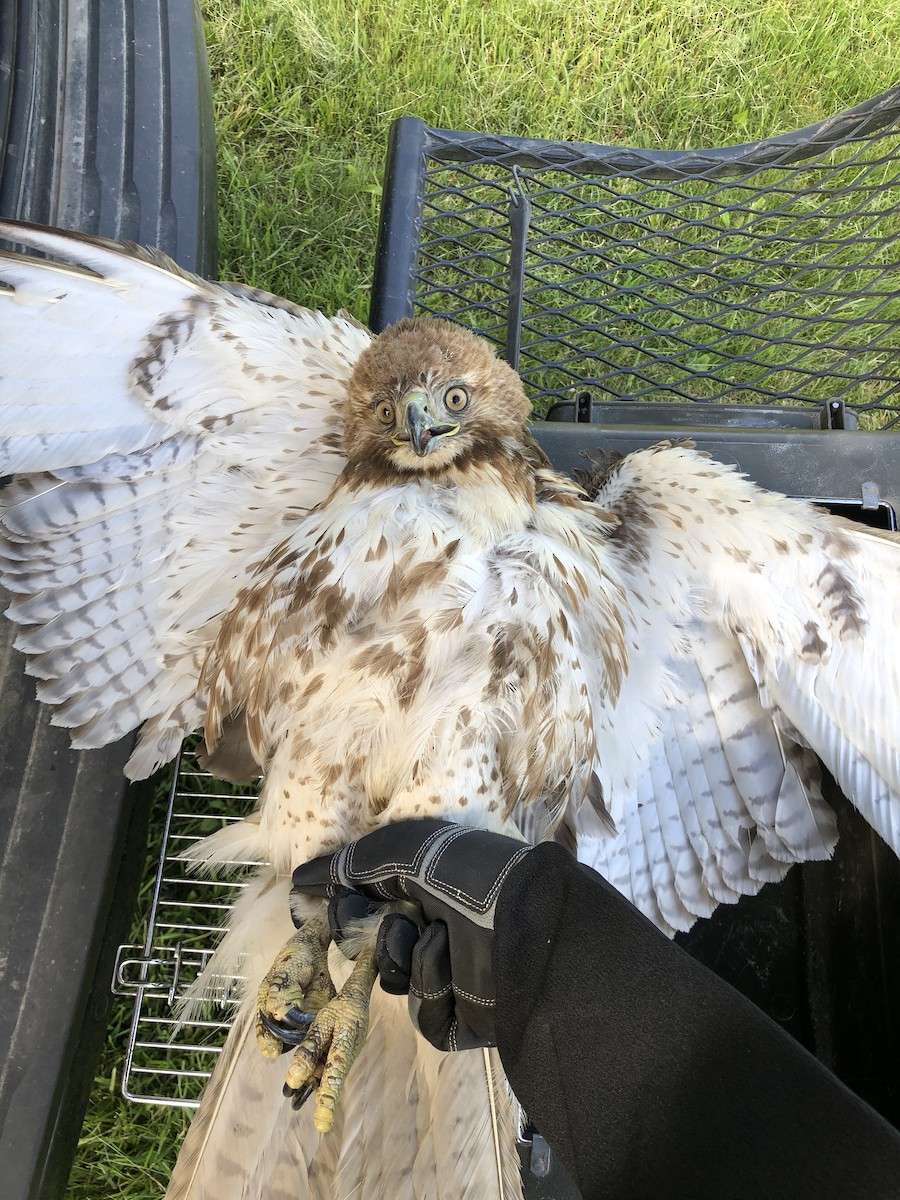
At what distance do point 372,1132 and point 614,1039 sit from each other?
0.87 metres

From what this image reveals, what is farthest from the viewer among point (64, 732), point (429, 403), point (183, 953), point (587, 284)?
point (587, 284)

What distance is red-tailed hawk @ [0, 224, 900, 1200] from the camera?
166cm

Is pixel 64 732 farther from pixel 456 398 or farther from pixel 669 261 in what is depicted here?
pixel 669 261

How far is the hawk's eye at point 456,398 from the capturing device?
69.4 inches

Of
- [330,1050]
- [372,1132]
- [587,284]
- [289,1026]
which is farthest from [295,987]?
[587,284]

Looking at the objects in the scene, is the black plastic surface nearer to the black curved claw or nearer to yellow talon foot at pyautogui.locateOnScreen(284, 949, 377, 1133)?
the black curved claw

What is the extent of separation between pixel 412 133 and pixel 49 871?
2294mm

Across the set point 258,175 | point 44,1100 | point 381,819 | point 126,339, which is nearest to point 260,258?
point 258,175

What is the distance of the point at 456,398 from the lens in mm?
1769

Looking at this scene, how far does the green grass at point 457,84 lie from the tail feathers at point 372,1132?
2.69 meters

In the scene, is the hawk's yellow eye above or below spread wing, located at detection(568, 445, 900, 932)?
above

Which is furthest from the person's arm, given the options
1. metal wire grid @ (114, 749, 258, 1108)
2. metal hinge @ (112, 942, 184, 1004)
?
metal wire grid @ (114, 749, 258, 1108)

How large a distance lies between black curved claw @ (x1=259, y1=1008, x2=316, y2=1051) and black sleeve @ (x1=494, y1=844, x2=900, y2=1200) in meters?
0.58

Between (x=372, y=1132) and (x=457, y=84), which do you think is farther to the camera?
(x=457, y=84)
